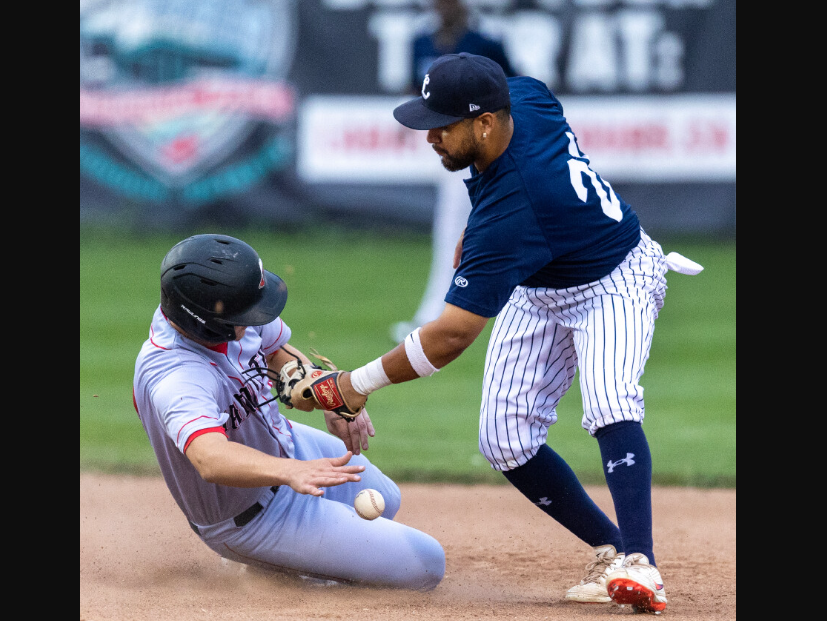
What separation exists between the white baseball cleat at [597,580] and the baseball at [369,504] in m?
0.89

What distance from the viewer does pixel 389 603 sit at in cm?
397

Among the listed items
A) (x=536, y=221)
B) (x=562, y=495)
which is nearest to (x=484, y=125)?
(x=536, y=221)

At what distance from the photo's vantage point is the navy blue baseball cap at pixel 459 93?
3.85 metres

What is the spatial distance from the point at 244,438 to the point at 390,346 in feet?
16.1

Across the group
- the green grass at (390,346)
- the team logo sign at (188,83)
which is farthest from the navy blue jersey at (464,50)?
the team logo sign at (188,83)

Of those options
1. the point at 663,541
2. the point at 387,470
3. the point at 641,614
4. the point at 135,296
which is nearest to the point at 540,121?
the point at 641,614

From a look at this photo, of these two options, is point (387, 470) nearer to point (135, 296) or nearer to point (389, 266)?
point (135, 296)

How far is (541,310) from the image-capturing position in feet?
14.0

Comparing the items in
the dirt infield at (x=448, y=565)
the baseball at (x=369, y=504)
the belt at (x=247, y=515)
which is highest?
the baseball at (x=369, y=504)

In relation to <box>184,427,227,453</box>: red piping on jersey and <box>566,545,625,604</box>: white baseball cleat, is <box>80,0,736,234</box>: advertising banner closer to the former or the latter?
<box>566,545,625,604</box>: white baseball cleat

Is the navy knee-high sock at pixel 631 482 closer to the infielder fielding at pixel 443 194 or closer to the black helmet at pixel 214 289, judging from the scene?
the black helmet at pixel 214 289

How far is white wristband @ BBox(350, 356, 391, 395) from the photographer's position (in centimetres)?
391

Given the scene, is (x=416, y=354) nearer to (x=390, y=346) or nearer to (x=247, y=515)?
(x=247, y=515)

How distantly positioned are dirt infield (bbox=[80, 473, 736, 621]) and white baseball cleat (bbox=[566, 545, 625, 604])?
0.07 m
